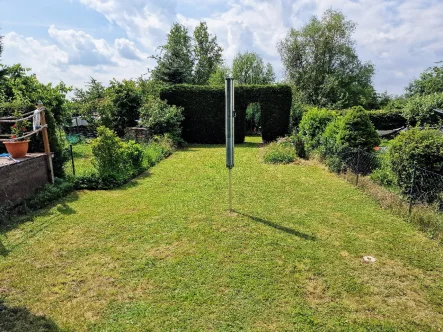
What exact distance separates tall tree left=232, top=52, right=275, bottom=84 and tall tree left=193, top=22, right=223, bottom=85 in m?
3.32

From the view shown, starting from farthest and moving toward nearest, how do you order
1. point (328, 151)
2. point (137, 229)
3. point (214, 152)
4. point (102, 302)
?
point (214, 152) < point (328, 151) < point (137, 229) < point (102, 302)

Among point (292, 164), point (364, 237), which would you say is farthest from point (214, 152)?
point (364, 237)

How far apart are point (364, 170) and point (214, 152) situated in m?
6.92

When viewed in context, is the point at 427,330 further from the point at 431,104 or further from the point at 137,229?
the point at 431,104

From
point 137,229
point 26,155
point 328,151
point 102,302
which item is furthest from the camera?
point 328,151

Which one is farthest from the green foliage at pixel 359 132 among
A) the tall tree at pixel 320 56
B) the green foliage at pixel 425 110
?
the tall tree at pixel 320 56

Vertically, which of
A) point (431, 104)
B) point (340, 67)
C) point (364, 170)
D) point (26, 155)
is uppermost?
point (340, 67)

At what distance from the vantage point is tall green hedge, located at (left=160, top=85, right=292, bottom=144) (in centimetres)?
1551

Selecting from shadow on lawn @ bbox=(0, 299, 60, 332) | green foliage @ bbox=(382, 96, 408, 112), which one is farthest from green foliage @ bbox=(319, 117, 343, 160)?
green foliage @ bbox=(382, 96, 408, 112)

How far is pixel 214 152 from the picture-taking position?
1311 cm

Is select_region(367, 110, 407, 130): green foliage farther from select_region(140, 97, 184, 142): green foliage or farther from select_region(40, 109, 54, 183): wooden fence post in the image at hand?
select_region(40, 109, 54, 183): wooden fence post

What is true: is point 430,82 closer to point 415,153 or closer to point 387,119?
point 387,119

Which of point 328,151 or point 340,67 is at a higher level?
point 340,67

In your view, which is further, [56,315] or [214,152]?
[214,152]
